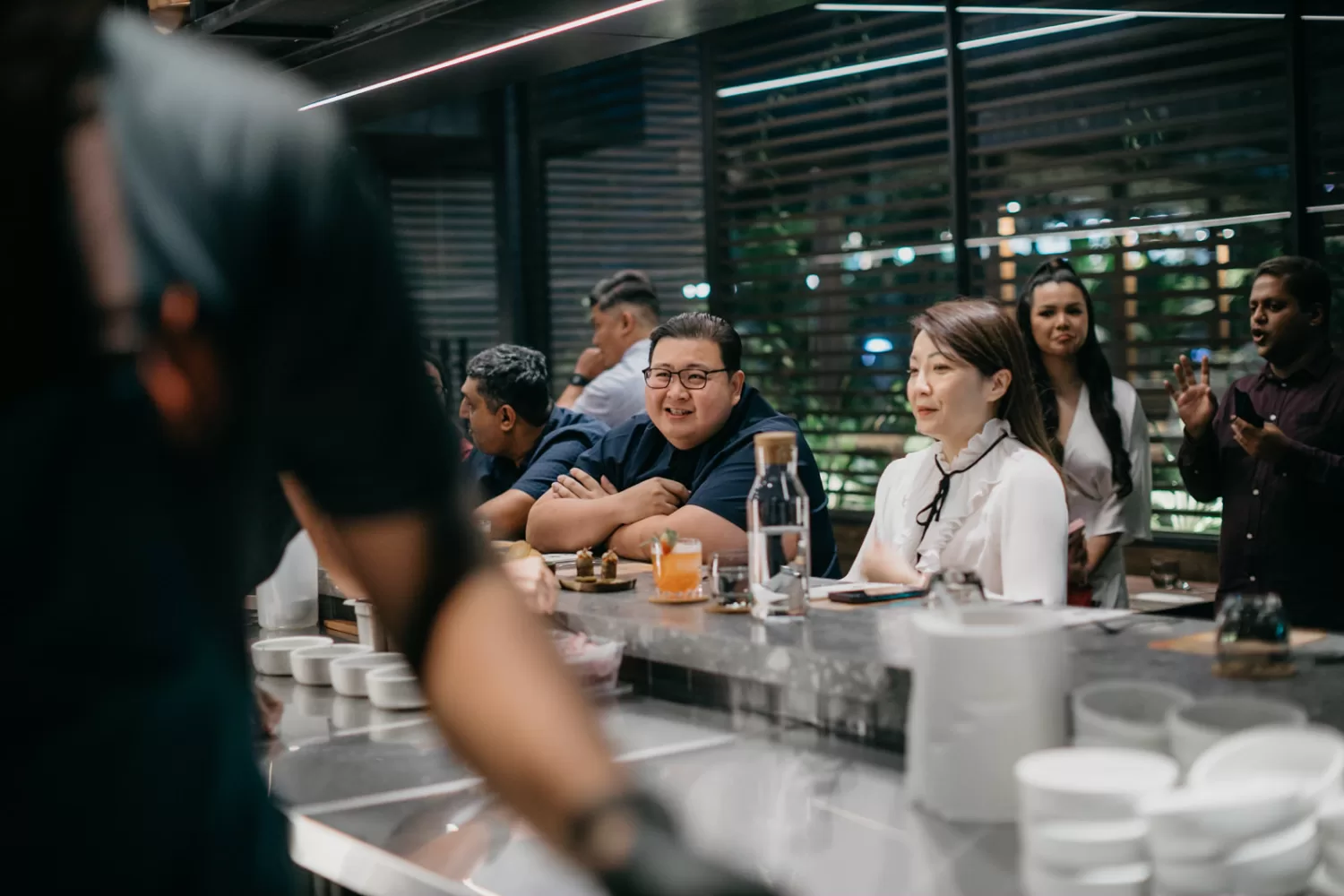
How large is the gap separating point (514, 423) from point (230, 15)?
1955 millimetres

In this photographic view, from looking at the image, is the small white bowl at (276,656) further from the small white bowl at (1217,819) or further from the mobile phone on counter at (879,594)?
the small white bowl at (1217,819)

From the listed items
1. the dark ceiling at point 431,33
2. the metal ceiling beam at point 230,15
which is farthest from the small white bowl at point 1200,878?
the metal ceiling beam at point 230,15

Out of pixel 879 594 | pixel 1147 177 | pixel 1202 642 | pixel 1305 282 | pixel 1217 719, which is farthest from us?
pixel 1147 177

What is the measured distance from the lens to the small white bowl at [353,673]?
248 cm

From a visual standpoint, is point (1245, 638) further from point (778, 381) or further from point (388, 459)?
point (778, 381)

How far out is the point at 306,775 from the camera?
6.50ft

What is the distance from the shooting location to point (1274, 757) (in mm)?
1440

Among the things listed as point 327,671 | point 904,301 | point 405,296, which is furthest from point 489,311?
point 405,296

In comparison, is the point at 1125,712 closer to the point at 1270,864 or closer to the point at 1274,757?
the point at 1274,757

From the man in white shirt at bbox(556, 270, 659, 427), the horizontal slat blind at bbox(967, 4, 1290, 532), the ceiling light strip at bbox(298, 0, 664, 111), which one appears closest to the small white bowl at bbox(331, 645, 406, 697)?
the ceiling light strip at bbox(298, 0, 664, 111)

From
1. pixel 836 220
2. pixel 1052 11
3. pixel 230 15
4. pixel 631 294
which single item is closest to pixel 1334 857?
pixel 230 15

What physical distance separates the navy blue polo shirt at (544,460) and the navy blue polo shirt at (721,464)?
0.69ft

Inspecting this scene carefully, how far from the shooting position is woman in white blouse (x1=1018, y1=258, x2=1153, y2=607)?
157 inches

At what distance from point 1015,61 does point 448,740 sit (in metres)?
5.88
